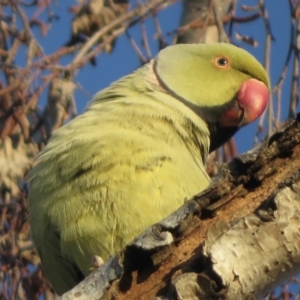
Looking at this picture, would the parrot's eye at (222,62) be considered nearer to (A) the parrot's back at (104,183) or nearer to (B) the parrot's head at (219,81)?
(B) the parrot's head at (219,81)

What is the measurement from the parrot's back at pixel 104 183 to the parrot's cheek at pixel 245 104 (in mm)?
525

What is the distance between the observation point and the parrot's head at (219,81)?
3.23 metres

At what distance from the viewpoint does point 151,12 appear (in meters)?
3.61

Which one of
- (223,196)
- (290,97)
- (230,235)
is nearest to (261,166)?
(223,196)

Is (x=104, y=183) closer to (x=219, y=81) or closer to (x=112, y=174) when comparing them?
(x=112, y=174)

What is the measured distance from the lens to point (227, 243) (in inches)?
59.4

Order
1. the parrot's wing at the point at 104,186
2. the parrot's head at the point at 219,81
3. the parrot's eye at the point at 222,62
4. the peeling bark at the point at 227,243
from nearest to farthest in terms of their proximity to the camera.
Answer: the peeling bark at the point at 227,243
the parrot's wing at the point at 104,186
the parrot's head at the point at 219,81
the parrot's eye at the point at 222,62

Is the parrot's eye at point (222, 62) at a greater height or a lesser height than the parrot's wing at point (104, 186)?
greater

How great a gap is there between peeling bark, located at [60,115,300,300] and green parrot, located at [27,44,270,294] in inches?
32.7

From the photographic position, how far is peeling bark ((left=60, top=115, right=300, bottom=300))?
4.92 ft

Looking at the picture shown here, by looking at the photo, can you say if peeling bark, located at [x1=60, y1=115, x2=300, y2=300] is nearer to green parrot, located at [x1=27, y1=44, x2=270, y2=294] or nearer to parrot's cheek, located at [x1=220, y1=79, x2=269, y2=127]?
green parrot, located at [x1=27, y1=44, x2=270, y2=294]

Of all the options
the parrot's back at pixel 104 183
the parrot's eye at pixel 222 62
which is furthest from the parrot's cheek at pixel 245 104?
the parrot's back at pixel 104 183

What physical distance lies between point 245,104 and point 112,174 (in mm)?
1024

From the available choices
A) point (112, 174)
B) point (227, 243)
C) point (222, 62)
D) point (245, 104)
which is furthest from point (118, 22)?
point (227, 243)
